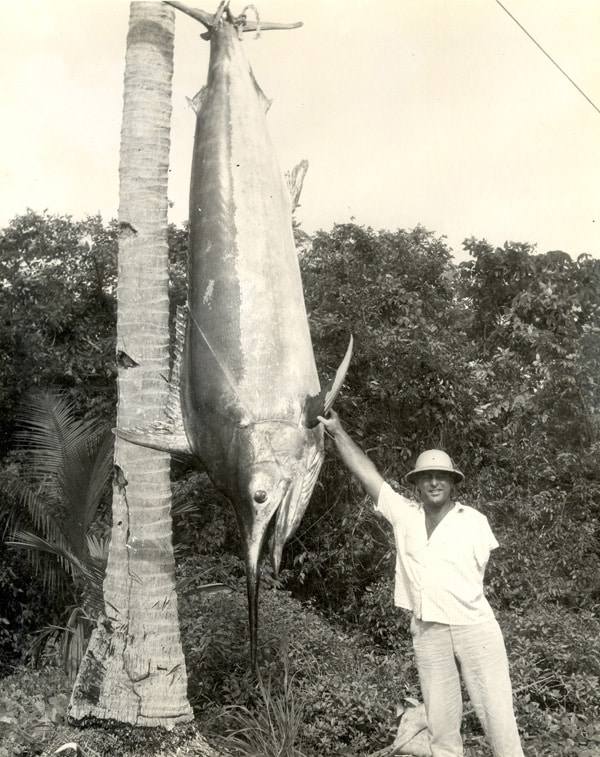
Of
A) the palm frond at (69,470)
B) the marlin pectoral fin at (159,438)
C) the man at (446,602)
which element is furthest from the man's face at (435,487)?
the palm frond at (69,470)

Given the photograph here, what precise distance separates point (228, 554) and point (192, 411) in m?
4.24

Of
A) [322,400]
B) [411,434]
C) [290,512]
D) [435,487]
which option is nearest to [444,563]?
[435,487]

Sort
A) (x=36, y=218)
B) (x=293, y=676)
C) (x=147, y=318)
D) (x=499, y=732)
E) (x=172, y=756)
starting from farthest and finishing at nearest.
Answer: (x=36, y=218) < (x=293, y=676) < (x=147, y=318) < (x=172, y=756) < (x=499, y=732)

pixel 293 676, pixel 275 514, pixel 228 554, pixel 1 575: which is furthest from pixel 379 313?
pixel 275 514

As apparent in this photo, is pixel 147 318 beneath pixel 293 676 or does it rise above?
above

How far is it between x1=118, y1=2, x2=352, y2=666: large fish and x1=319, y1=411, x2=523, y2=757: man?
0.95ft

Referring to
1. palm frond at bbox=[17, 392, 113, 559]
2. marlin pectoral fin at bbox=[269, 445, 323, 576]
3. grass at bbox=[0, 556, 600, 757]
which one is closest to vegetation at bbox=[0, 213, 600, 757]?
grass at bbox=[0, 556, 600, 757]

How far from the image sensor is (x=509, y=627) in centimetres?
521

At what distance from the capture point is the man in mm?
2676

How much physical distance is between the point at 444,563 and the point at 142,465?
1380 millimetres

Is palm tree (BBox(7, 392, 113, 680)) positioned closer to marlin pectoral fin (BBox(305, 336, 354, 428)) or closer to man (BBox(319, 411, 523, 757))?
man (BBox(319, 411, 523, 757))

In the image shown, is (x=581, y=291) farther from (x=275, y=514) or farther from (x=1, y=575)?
(x=1, y=575)

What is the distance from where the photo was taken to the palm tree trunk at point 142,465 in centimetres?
337

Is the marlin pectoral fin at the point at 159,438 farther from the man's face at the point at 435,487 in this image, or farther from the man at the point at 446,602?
the man's face at the point at 435,487
